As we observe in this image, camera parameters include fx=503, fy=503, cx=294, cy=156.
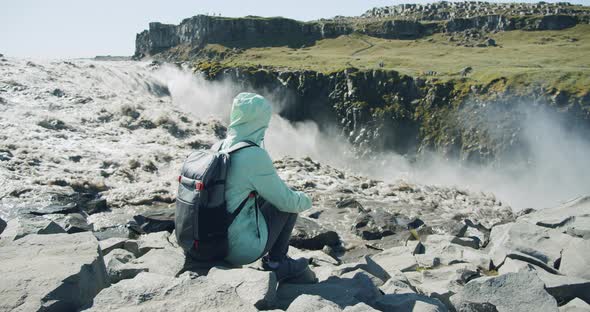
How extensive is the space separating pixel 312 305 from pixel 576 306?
11.5ft

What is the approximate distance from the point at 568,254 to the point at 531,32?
7287 centimetres

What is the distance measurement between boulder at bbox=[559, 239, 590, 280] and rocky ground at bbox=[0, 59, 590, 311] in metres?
0.02

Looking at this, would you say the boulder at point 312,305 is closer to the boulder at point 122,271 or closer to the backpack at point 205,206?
the backpack at point 205,206

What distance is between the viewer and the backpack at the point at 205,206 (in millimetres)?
5520

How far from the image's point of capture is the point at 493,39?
230ft

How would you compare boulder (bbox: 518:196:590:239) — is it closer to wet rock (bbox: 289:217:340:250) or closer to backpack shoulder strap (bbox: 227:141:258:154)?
wet rock (bbox: 289:217:340:250)

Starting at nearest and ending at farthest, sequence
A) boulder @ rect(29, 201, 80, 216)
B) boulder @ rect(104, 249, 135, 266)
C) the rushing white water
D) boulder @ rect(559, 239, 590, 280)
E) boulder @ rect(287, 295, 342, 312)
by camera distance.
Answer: boulder @ rect(287, 295, 342, 312)
boulder @ rect(104, 249, 135, 266)
boulder @ rect(559, 239, 590, 280)
boulder @ rect(29, 201, 80, 216)
the rushing white water

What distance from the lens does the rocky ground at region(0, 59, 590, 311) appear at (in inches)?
195

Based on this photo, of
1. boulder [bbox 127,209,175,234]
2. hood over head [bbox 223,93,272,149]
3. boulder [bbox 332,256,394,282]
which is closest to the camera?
hood over head [bbox 223,93,272,149]

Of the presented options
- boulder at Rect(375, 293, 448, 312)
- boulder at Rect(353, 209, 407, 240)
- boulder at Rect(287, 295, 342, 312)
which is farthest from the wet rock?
boulder at Rect(287, 295, 342, 312)

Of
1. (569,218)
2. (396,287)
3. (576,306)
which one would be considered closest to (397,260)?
(396,287)

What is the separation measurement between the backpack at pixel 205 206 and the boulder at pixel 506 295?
277cm

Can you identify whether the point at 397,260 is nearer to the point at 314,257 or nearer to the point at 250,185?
the point at 314,257

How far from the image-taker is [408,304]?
5375 mm
